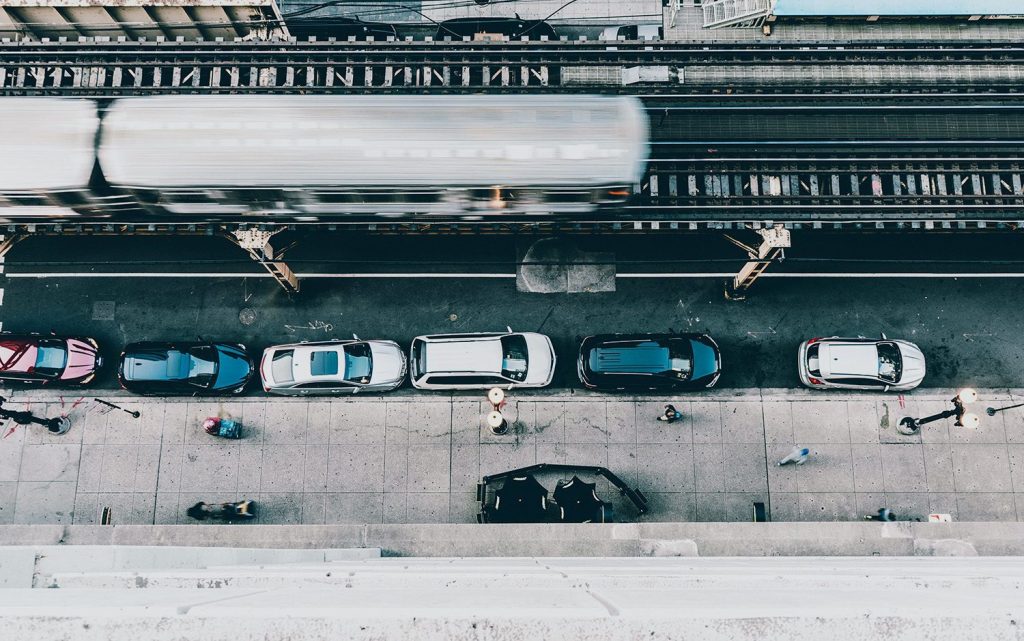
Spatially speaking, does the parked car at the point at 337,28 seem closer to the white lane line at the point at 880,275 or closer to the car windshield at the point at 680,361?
the white lane line at the point at 880,275

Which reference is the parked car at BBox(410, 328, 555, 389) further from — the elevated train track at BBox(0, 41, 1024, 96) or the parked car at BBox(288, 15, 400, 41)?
the parked car at BBox(288, 15, 400, 41)

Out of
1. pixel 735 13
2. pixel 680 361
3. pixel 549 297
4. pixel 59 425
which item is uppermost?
pixel 735 13

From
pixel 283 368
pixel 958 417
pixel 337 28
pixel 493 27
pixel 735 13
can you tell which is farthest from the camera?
pixel 493 27

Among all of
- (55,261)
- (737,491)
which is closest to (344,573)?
(737,491)

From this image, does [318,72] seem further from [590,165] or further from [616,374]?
[616,374]

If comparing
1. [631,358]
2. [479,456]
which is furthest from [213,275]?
[631,358]

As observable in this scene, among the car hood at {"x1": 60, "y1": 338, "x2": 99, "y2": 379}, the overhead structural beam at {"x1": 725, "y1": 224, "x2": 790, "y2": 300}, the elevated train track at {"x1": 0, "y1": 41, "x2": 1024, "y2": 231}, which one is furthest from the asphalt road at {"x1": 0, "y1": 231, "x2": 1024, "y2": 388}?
the elevated train track at {"x1": 0, "y1": 41, "x2": 1024, "y2": 231}

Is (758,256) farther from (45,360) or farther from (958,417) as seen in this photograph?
(45,360)

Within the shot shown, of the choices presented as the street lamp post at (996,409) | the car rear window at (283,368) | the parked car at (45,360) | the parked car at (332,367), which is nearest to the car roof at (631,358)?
the parked car at (332,367)
